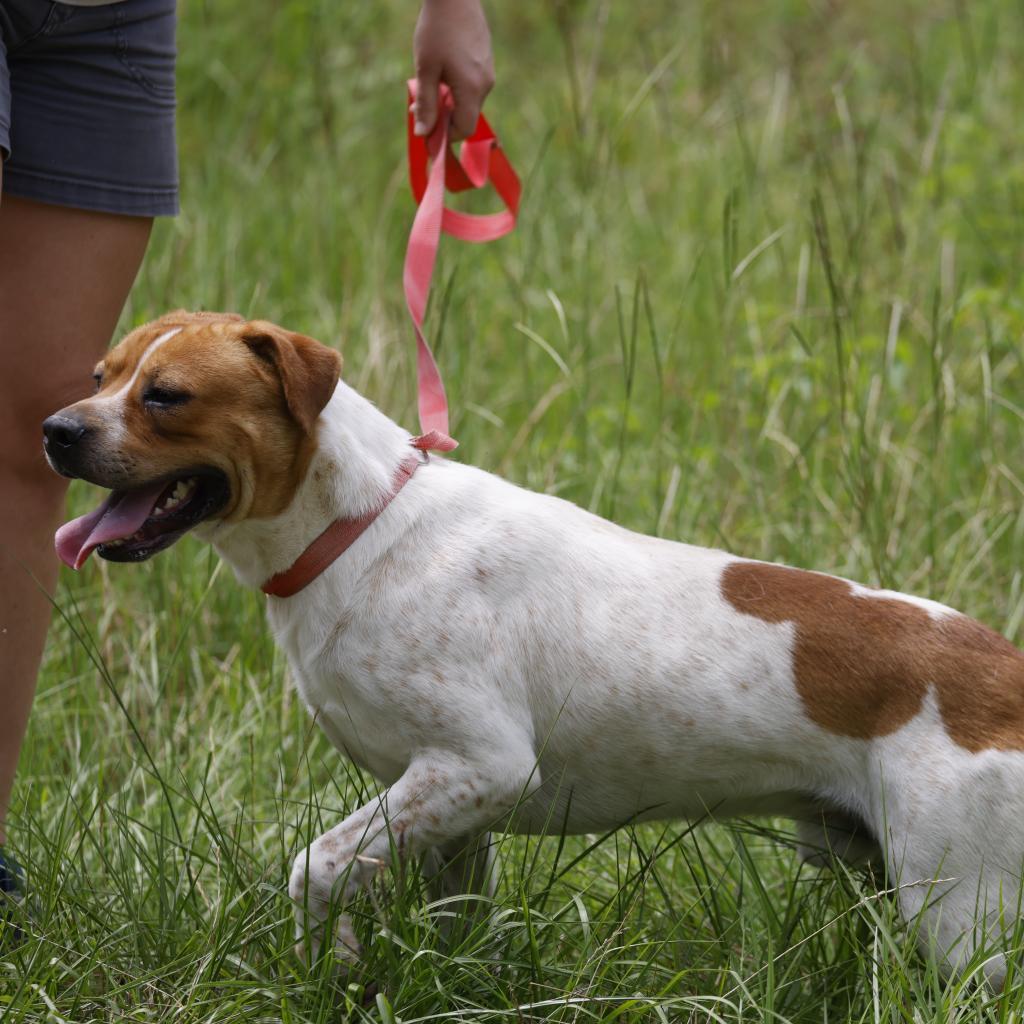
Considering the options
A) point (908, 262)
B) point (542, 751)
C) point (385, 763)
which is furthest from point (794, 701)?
point (908, 262)

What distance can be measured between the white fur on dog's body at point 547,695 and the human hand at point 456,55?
28.8 inches

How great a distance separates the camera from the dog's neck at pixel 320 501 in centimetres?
277

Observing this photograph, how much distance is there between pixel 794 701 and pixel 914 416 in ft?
8.87

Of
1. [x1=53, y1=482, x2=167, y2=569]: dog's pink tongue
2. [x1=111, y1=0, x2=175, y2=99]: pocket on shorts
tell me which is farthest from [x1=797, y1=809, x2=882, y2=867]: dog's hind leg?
[x1=111, y1=0, x2=175, y2=99]: pocket on shorts

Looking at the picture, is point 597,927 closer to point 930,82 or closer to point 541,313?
point 541,313

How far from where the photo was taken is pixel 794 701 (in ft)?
9.02

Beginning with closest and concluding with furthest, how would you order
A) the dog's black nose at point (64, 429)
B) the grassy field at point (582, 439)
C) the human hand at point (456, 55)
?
1. the dog's black nose at point (64, 429)
2. the grassy field at point (582, 439)
3. the human hand at point (456, 55)

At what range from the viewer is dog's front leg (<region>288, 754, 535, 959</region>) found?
2.59m

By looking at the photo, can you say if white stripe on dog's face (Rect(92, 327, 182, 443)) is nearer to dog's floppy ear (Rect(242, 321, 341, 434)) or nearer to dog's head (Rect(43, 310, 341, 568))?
dog's head (Rect(43, 310, 341, 568))

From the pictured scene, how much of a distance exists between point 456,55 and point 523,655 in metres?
1.29

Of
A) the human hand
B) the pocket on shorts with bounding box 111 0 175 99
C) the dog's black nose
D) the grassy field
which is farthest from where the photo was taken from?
the human hand

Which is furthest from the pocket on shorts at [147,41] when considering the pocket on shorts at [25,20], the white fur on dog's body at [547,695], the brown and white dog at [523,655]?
the white fur on dog's body at [547,695]

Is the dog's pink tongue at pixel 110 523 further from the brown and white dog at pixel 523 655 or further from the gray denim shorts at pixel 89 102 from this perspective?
the gray denim shorts at pixel 89 102

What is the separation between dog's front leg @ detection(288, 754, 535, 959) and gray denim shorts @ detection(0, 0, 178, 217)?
1.31m
